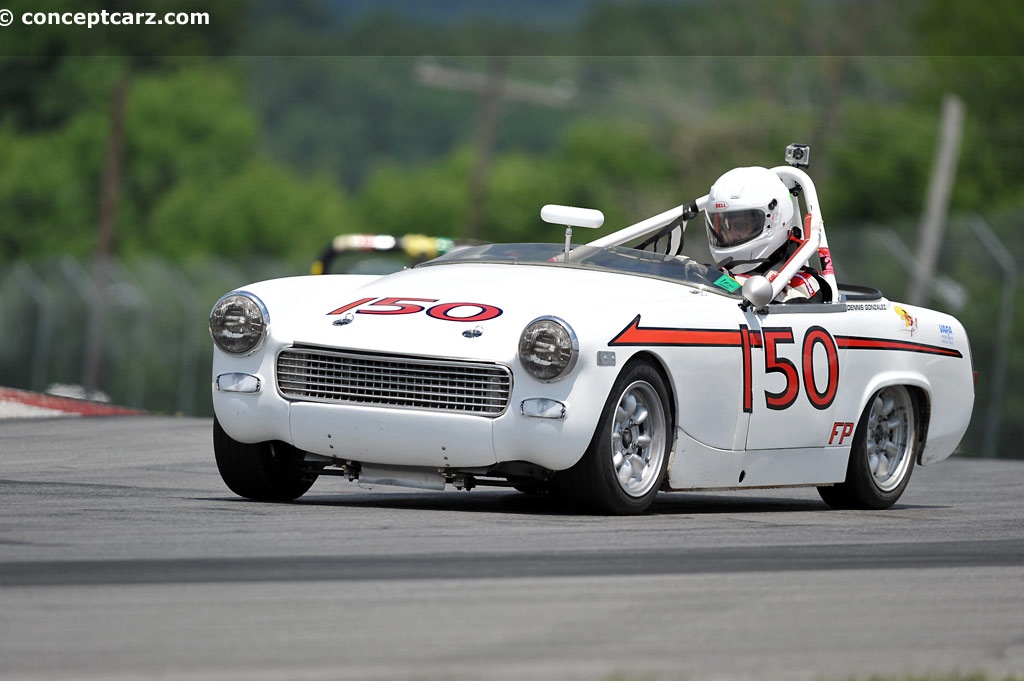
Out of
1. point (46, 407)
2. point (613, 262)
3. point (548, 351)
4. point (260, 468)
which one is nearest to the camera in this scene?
point (548, 351)

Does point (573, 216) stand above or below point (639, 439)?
above

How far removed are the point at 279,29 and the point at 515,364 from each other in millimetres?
187783

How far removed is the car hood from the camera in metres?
8.02

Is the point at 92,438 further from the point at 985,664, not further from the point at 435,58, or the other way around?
the point at 435,58

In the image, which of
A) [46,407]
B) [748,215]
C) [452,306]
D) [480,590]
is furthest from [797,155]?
[46,407]

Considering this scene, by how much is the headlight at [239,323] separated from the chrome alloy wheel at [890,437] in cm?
335

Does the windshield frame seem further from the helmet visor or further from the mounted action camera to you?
the mounted action camera

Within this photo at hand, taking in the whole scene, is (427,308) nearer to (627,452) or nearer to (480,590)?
(627,452)

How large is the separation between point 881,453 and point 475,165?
36.7 meters

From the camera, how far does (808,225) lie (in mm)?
10297

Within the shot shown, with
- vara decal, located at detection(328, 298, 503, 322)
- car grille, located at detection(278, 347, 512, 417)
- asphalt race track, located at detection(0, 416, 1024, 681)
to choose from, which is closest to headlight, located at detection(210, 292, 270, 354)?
car grille, located at detection(278, 347, 512, 417)

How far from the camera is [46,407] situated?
1405 centimetres

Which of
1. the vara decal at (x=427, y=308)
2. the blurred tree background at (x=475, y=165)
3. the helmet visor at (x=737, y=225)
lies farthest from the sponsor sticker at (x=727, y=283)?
the blurred tree background at (x=475, y=165)

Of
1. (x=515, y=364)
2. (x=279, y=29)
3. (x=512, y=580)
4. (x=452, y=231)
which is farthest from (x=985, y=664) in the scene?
(x=279, y=29)
